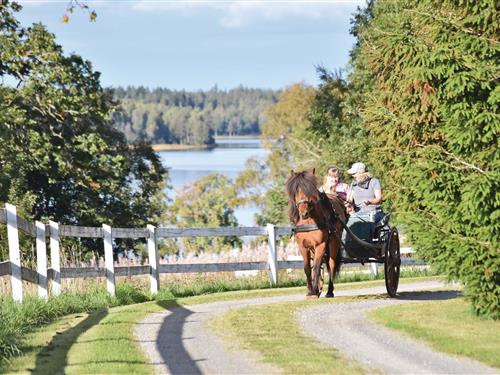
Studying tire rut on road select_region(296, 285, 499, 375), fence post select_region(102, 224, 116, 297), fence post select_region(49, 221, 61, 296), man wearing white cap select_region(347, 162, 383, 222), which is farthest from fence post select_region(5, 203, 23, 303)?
man wearing white cap select_region(347, 162, 383, 222)

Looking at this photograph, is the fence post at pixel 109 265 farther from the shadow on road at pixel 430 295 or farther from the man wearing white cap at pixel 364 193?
the shadow on road at pixel 430 295

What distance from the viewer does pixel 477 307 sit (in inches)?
552

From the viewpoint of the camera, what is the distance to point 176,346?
12078mm

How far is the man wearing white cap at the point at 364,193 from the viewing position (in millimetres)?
18188

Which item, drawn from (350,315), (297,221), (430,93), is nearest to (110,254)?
(297,221)

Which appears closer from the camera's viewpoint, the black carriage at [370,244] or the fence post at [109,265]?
the black carriage at [370,244]

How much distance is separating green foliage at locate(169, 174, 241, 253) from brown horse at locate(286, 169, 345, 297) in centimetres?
4729

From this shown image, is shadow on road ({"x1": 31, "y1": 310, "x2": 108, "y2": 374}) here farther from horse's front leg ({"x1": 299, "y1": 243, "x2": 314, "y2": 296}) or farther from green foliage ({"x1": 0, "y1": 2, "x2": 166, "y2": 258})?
green foliage ({"x1": 0, "y1": 2, "x2": 166, "y2": 258})

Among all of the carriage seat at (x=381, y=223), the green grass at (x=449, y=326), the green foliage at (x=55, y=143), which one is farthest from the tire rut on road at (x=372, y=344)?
the green foliage at (x=55, y=143)

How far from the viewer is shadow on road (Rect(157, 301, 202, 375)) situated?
1052cm

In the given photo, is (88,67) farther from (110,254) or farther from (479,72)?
(479,72)

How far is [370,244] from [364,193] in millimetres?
934

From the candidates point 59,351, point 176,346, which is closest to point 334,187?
point 176,346

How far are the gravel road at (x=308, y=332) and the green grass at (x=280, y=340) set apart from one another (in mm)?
158
